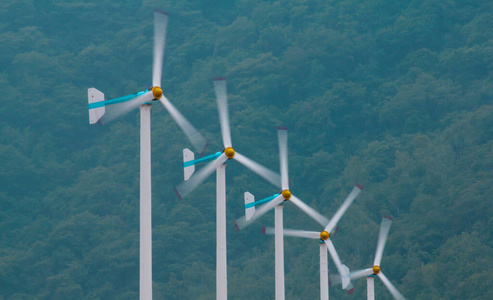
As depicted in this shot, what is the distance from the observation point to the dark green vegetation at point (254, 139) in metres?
86.2

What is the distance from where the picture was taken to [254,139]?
104562 mm

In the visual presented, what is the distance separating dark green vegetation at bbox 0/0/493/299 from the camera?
86.2 meters

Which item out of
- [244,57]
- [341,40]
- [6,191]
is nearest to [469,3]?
[341,40]

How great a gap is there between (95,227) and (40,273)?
6.62m

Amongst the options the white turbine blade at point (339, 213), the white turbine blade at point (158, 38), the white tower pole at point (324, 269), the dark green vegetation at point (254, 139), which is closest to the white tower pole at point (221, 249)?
the white turbine blade at point (158, 38)

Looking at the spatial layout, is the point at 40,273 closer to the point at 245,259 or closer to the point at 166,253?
the point at 166,253

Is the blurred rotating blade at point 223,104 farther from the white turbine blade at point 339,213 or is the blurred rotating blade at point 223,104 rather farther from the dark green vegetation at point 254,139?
the dark green vegetation at point 254,139

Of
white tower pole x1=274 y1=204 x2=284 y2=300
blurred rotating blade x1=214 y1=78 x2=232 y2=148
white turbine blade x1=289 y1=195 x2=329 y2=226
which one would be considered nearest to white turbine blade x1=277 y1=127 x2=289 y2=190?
white turbine blade x1=289 y1=195 x2=329 y2=226

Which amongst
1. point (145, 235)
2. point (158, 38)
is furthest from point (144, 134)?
point (158, 38)

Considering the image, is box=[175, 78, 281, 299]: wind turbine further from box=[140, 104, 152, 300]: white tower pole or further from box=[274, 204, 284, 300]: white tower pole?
box=[140, 104, 152, 300]: white tower pole

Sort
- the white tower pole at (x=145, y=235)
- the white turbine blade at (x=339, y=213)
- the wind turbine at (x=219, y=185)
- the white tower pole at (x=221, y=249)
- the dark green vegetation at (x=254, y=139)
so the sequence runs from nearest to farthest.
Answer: the white tower pole at (x=145, y=235), the white tower pole at (x=221, y=249), the wind turbine at (x=219, y=185), the white turbine blade at (x=339, y=213), the dark green vegetation at (x=254, y=139)

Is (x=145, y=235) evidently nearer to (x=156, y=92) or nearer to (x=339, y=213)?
(x=156, y=92)

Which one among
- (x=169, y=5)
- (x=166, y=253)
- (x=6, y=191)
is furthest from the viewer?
(x=169, y=5)

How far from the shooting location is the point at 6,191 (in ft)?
327
